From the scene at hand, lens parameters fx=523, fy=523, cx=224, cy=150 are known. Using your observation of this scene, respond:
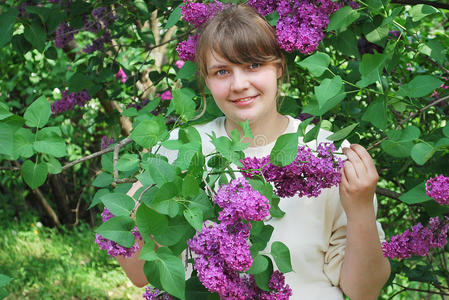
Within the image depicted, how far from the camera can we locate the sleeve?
4.58 feet

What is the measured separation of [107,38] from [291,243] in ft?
4.30

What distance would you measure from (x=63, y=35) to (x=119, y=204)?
141cm

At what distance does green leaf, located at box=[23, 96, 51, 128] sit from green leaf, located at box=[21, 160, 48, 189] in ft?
0.31

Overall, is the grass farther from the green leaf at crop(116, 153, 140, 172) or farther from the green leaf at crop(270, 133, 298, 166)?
the green leaf at crop(270, 133, 298, 166)

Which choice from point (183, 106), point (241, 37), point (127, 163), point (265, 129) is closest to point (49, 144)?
point (127, 163)

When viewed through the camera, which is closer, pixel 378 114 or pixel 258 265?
pixel 258 265

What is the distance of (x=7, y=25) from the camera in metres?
1.57

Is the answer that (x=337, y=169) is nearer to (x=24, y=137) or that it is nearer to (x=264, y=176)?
(x=264, y=176)

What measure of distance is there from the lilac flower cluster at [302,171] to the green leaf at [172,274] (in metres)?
0.22

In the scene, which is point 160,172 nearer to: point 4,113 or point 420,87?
point 4,113

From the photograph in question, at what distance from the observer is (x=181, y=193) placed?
839mm

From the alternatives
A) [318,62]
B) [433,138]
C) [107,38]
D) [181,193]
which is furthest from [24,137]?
[107,38]

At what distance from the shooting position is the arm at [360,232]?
111cm

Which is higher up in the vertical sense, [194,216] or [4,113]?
[4,113]
